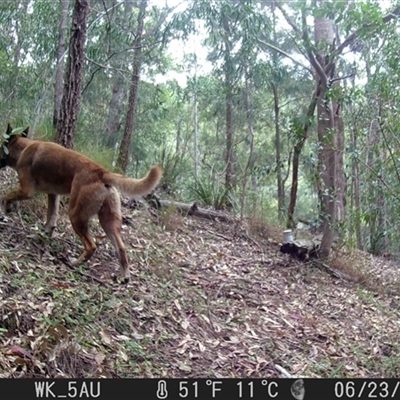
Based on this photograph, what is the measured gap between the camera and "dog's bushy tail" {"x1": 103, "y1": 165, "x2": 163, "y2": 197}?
4754mm

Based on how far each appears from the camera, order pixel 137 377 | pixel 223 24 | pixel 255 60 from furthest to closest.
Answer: pixel 255 60 → pixel 223 24 → pixel 137 377

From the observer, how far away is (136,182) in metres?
4.86

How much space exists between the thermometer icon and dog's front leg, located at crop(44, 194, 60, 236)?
9.21 feet

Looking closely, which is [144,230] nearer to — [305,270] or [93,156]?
[93,156]

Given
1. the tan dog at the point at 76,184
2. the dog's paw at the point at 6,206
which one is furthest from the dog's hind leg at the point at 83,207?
the dog's paw at the point at 6,206

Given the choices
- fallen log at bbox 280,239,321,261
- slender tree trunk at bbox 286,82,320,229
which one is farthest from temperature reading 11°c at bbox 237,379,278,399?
slender tree trunk at bbox 286,82,320,229

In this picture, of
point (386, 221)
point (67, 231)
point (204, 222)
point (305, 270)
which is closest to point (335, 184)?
point (305, 270)

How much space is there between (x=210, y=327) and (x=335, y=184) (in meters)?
4.32

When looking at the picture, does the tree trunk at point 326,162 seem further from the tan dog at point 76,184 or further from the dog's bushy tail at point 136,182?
the tan dog at point 76,184

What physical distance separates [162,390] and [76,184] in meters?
2.60

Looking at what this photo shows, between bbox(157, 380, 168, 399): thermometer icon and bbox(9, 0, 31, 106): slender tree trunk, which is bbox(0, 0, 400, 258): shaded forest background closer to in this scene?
bbox(9, 0, 31, 106): slender tree trunk

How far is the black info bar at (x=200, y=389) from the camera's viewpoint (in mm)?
2811

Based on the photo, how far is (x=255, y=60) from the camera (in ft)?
36.3

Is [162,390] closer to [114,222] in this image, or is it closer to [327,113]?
[114,222]
